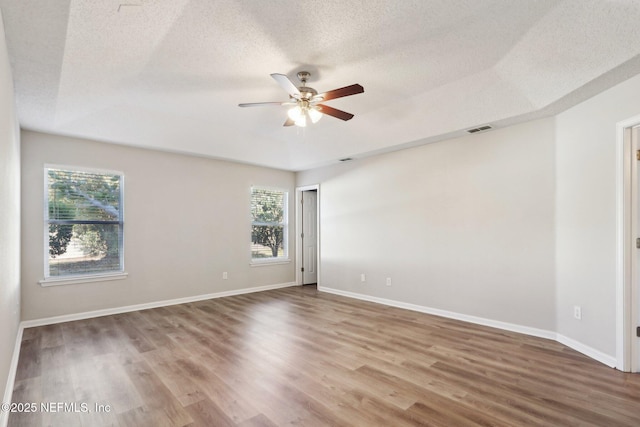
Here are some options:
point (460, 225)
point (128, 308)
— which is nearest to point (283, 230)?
point (128, 308)

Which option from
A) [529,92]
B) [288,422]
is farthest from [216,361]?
[529,92]

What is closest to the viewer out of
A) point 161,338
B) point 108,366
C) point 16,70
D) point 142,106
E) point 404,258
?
point 16,70

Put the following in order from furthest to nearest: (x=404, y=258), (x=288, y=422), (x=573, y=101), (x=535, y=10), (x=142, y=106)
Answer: (x=404, y=258) < (x=142, y=106) < (x=573, y=101) < (x=535, y=10) < (x=288, y=422)

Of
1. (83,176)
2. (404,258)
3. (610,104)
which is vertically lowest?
(404,258)

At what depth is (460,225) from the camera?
4.37 m

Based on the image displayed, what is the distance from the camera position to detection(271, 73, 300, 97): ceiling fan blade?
2.54 m

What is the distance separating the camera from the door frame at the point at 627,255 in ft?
9.00

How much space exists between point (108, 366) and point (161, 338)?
739 millimetres

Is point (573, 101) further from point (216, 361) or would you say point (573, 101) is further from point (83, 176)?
point (83, 176)

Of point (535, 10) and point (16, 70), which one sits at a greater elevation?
point (535, 10)

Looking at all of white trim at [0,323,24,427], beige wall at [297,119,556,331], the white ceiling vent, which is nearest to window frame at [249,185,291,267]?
beige wall at [297,119,556,331]

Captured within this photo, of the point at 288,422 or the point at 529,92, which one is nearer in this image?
the point at 288,422

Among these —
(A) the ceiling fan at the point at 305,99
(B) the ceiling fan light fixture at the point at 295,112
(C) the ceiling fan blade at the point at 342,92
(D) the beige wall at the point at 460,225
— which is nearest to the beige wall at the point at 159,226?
(D) the beige wall at the point at 460,225

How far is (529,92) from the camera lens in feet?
10.5
